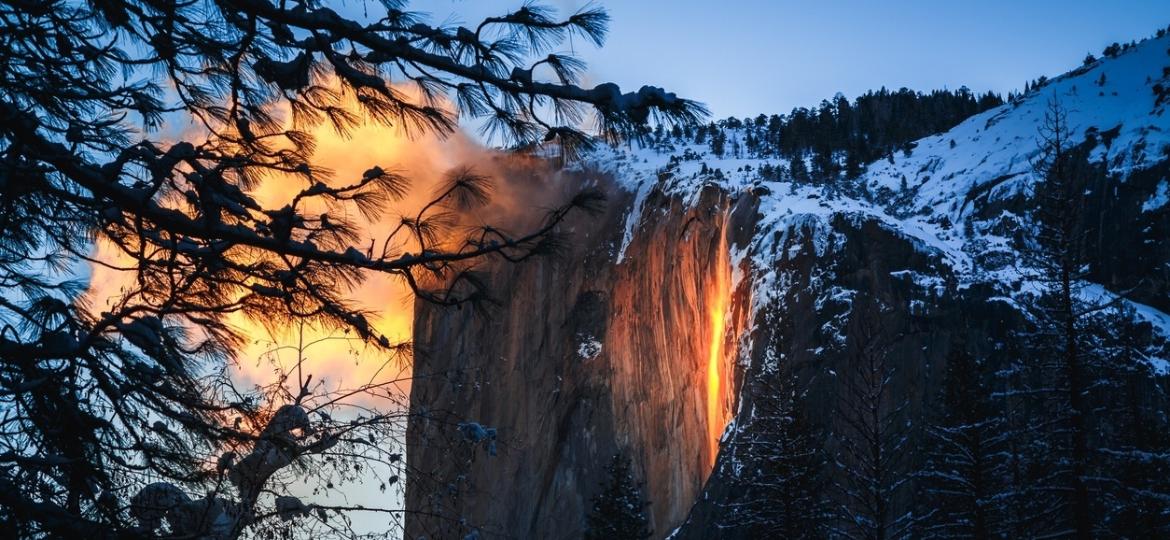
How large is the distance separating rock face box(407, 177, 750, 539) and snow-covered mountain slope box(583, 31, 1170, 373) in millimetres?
2138

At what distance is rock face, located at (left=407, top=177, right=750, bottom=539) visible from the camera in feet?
134

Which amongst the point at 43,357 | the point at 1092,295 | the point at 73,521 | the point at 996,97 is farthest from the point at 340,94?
the point at 996,97

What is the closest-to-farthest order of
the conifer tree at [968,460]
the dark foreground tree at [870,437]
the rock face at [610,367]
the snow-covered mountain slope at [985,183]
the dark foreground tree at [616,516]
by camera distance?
the conifer tree at [968,460] → the dark foreground tree at [870,437] → the dark foreground tree at [616,516] → the snow-covered mountain slope at [985,183] → the rock face at [610,367]

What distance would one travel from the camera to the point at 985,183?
4278 centimetres

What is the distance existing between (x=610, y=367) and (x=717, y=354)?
30.9ft

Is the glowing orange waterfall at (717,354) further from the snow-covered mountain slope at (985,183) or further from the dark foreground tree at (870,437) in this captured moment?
the dark foreground tree at (870,437)

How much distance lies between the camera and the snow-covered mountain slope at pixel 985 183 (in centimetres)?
3406

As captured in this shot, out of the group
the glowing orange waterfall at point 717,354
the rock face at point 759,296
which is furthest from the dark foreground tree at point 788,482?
the glowing orange waterfall at point 717,354

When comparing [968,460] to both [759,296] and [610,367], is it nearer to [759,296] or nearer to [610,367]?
[759,296]

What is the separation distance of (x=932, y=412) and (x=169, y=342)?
27.0 m

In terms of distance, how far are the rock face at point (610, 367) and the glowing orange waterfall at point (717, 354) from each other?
0.12 m

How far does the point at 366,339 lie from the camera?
4633 mm

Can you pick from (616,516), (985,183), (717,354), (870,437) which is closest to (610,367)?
(717,354)

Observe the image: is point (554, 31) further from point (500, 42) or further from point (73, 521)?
point (73, 521)
